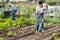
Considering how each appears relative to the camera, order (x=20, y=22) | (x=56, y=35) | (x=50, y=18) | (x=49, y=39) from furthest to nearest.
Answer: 1. (x=50, y=18)
2. (x=20, y=22)
3. (x=56, y=35)
4. (x=49, y=39)

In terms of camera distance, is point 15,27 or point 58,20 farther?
point 58,20

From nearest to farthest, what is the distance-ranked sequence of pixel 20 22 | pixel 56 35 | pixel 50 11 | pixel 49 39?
pixel 49 39 → pixel 56 35 → pixel 20 22 → pixel 50 11

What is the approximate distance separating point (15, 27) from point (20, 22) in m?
1.17

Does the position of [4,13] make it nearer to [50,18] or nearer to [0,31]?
[50,18]

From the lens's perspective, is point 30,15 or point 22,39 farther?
point 30,15

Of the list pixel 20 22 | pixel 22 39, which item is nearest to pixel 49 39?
pixel 22 39

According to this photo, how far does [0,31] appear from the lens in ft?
40.3

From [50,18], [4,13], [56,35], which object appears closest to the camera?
[56,35]

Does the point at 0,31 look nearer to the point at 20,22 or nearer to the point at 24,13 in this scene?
the point at 20,22

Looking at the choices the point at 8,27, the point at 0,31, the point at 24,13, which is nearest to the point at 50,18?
the point at 24,13

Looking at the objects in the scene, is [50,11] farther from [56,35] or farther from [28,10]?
[56,35]

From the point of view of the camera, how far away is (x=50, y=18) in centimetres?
1678

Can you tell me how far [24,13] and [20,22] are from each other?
3983mm

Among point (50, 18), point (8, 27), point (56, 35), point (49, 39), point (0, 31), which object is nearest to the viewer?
point (49, 39)
